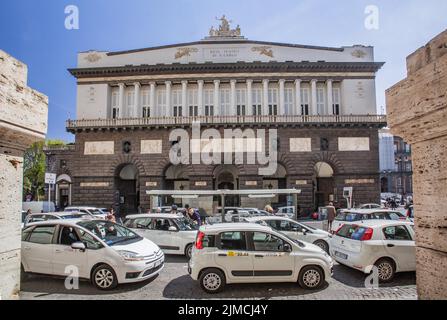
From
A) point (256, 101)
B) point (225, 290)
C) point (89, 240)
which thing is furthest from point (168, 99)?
point (225, 290)

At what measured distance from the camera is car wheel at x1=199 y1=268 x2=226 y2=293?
606cm

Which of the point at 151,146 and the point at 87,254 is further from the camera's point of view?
the point at 151,146

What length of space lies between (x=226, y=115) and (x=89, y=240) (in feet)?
80.1

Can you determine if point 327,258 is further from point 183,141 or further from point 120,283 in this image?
point 183,141

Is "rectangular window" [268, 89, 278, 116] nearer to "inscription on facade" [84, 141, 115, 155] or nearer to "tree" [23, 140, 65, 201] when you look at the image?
"inscription on facade" [84, 141, 115, 155]

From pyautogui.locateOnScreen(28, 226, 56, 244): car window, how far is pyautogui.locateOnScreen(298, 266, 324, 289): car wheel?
6.07m

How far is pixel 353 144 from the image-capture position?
2917 centimetres

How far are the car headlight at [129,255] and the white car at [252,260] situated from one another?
127cm

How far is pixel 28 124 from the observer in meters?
2.52

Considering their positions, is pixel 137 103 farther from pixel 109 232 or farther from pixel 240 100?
pixel 109 232

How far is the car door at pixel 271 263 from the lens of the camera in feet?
20.2

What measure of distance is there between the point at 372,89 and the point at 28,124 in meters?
34.8

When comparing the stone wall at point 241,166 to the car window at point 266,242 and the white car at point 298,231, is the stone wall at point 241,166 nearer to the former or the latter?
the white car at point 298,231

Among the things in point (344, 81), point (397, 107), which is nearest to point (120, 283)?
point (397, 107)
